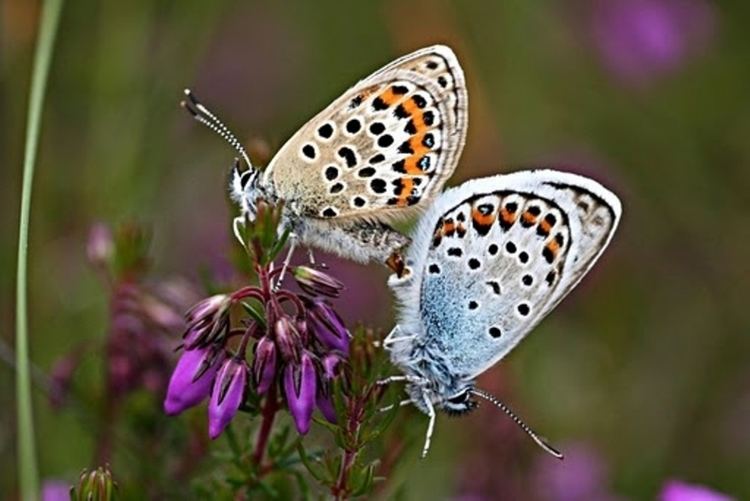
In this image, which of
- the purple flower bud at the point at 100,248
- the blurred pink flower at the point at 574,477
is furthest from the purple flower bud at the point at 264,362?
the blurred pink flower at the point at 574,477

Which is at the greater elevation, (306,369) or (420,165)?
(420,165)

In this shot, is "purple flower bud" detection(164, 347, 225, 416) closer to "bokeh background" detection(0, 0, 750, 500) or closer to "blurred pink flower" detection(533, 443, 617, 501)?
"bokeh background" detection(0, 0, 750, 500)

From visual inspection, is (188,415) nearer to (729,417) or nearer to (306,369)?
(306,369)

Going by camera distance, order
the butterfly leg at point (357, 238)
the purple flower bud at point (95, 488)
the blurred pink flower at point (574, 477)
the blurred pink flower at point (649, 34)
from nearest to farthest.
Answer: the purple flower bud at point (95, 488) → the butterfly leg at point (357, 238) → the blurred pink flower at point (574, 477) → the blurred pink flower at point (649, 34)

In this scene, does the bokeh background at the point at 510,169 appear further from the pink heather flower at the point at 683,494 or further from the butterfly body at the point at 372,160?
the pink heather flower at the point at 683,494

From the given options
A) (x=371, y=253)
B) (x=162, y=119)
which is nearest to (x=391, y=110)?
(x=371, y=253)

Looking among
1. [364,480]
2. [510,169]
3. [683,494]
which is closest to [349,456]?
[364,480]

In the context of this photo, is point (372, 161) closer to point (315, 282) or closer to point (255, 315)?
point (315, 282)
